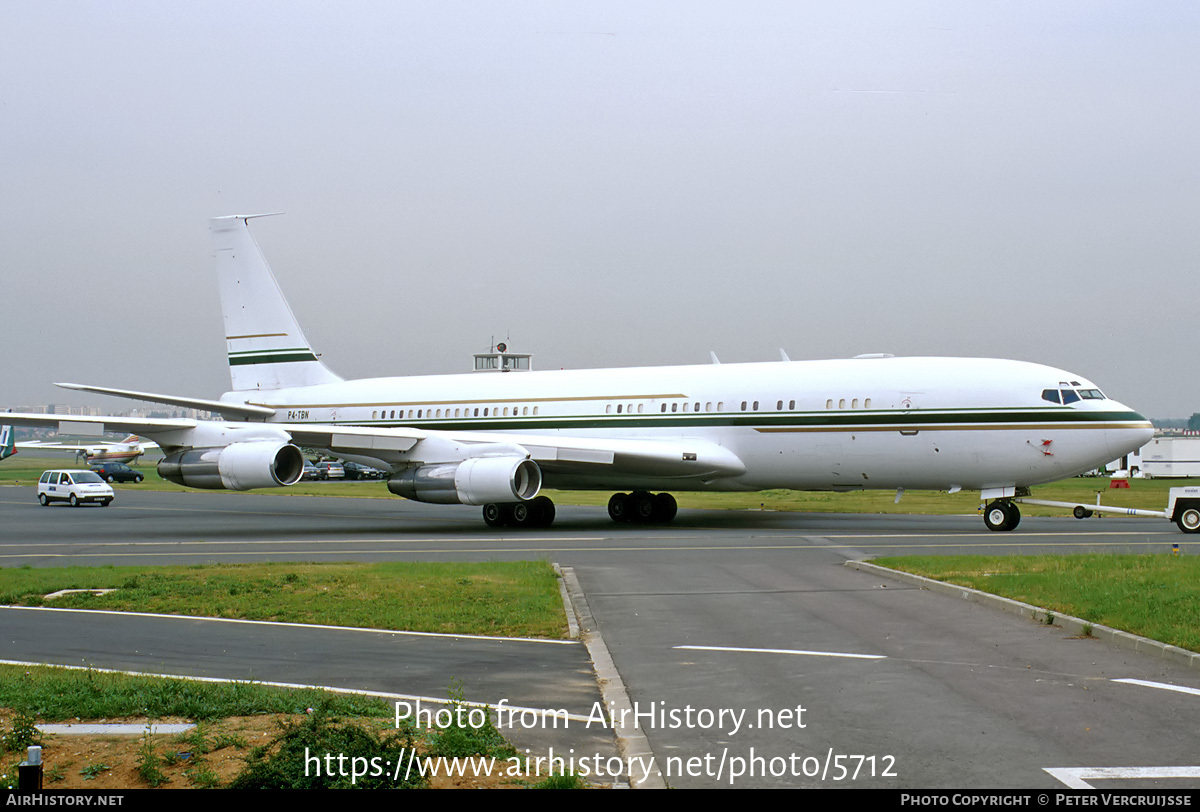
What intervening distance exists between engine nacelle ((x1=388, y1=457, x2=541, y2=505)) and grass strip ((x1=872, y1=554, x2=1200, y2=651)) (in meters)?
11.3

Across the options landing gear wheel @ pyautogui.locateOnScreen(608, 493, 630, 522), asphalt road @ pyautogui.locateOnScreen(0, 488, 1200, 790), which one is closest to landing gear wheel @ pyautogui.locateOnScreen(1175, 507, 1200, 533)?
asphalt road @ pyautogui.locateOnScreen(0, 488, 1200, 790)

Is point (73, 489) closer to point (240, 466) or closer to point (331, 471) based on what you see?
point (240, 466)

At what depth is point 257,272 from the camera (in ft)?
121

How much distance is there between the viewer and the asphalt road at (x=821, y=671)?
6238 mm

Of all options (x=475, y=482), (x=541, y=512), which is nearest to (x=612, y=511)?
(x=541, y=512)

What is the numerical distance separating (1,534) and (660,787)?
26348 millimetres

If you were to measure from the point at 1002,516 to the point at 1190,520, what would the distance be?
13.0 ft

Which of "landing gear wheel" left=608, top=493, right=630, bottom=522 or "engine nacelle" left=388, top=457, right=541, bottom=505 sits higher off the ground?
"engine nacelle" left=388, top=457, right=541, bottom=505

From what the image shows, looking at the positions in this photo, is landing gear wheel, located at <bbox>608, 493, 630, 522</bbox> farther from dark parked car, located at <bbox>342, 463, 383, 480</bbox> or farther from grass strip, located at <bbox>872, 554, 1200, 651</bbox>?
dark parked car, located at <bbox>342, 463, 383, 480</bbox>

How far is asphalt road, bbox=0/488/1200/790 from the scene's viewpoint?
20.5ft

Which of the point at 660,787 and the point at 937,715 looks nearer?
the point at 660,787

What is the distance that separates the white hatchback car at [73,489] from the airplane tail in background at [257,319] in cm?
892
